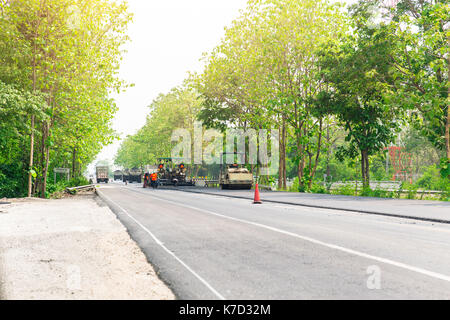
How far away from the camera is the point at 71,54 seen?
22.2 meters

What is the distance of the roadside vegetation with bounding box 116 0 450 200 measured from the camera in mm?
23000

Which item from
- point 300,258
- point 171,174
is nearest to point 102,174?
point 171,174

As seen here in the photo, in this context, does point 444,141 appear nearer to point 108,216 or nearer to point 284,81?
point 284,81

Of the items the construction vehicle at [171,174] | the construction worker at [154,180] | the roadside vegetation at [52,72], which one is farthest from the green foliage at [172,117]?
the roadside vegetation at [52,72]

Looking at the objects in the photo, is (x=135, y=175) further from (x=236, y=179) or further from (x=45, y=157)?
(x=45, y=157)

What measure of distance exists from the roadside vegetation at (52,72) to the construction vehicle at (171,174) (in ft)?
68.0

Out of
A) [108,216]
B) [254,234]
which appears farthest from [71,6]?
[254,234]

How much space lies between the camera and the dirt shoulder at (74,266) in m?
5.09

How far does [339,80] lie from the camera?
27344 millimetres

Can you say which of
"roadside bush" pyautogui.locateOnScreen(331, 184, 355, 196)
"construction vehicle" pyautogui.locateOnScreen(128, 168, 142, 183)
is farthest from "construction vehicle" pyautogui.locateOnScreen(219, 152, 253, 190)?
"construction vehicle" pyautogui.locateOnScreen(128, 168, 142, 183)

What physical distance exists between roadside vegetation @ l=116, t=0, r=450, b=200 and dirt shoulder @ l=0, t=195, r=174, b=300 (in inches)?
672

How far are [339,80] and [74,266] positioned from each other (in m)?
23.7

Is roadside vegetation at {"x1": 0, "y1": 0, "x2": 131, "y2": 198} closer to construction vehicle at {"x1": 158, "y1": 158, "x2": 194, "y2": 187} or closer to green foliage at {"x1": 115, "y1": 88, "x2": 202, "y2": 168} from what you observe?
construction vehicle at {"x1": 158, "y1": 158, "x2": 194, "y2": 187}
